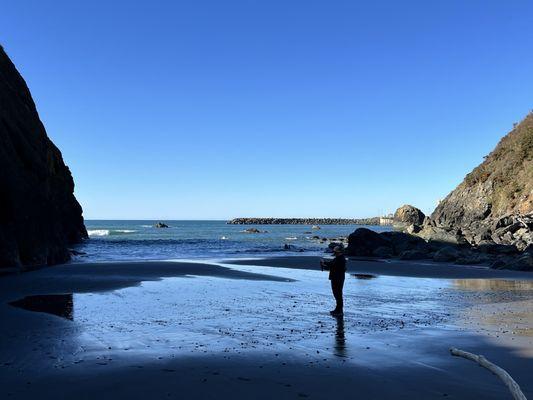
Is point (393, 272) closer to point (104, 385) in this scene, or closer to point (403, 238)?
point (403, 238)

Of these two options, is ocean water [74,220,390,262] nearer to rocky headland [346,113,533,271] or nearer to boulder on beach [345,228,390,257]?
boulder on beach [345,228,390,257]

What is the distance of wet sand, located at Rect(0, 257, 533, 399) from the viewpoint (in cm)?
712

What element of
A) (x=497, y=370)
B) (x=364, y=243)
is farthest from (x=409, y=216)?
(x=497, y=370)

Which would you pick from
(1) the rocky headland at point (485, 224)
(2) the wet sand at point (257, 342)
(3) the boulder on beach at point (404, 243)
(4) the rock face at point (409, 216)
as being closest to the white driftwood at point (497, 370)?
(2) the wet sand at point (257, 342)

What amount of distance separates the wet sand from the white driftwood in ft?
0.47

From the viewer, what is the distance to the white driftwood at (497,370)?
608 centimetres

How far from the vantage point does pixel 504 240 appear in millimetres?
45156

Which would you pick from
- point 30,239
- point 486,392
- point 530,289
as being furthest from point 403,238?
point 486,392

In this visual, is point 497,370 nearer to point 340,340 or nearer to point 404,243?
point 340,340

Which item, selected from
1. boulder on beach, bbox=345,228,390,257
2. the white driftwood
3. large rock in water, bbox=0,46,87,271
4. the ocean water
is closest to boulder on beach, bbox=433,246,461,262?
boulder on beach, bbox=345,228,390,257

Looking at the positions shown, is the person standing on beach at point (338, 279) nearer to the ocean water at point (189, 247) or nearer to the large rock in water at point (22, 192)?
the large rock in water at point (22, 192)

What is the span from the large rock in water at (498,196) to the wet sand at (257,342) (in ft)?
108

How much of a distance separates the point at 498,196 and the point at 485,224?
13.8m

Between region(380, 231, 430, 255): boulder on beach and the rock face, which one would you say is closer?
region(380, 231, 430, 255): boulder on beach
